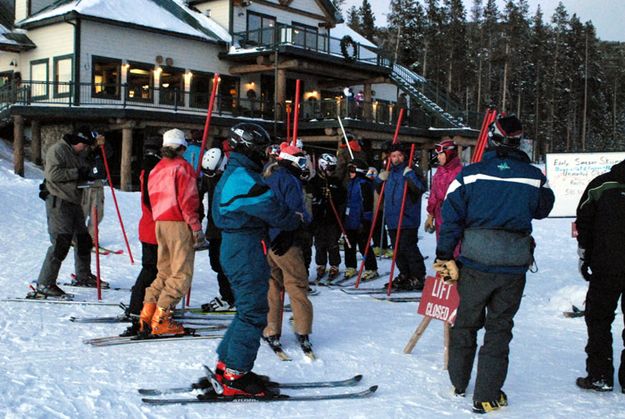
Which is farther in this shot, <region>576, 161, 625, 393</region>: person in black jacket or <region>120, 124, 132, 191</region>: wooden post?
<region>120, 124, 132, 191</region>: wooden post

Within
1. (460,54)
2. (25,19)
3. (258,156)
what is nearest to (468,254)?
(258,156)

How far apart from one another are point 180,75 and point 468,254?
21.8 meters

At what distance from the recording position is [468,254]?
409cm

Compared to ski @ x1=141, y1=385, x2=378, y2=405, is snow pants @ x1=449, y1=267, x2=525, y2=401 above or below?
above

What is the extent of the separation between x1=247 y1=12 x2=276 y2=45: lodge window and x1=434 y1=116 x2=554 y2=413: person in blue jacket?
68.1 feet

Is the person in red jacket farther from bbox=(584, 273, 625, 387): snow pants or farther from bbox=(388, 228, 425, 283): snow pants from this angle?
bbox=(388, 228, 425, 283): snow pants

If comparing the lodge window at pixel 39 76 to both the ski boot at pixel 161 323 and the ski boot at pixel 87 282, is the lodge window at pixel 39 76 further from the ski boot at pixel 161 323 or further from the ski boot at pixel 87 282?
the ski boot at pixel 161 323

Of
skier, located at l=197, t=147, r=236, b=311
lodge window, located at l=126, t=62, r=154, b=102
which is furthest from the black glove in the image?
lodge window, located at l=126, t=62, r=154, b=102

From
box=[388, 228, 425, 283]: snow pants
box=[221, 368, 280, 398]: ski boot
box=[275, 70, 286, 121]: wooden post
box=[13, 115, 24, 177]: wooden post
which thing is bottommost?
box=[221, 368, 280, 398]: ski boot

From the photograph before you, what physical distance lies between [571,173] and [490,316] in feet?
18.4

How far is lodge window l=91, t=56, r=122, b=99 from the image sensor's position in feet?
72.2

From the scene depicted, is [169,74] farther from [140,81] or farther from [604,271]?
[604,271]

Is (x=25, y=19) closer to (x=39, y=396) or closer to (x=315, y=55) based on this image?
(x=315, y=55)

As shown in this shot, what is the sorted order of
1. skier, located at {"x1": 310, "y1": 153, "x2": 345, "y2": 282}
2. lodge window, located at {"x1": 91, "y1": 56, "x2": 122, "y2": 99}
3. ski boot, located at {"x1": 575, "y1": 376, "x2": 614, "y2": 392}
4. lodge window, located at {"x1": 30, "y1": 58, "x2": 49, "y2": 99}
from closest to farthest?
1. ski boot, located at {"x1": 575, "y1": 376, "x2": 614, "y2": 392}
2. skier, located at {"x1": 310, "y1": 153, "x2": 345, "y2": 282}
3. lodge window, located at {"x1": 91, "y1": 56, "x2": 122, "y2": 99}
4. lodge window, located at {"x1": 30, "y1": 58, "x2": 49, "y2": 99}
